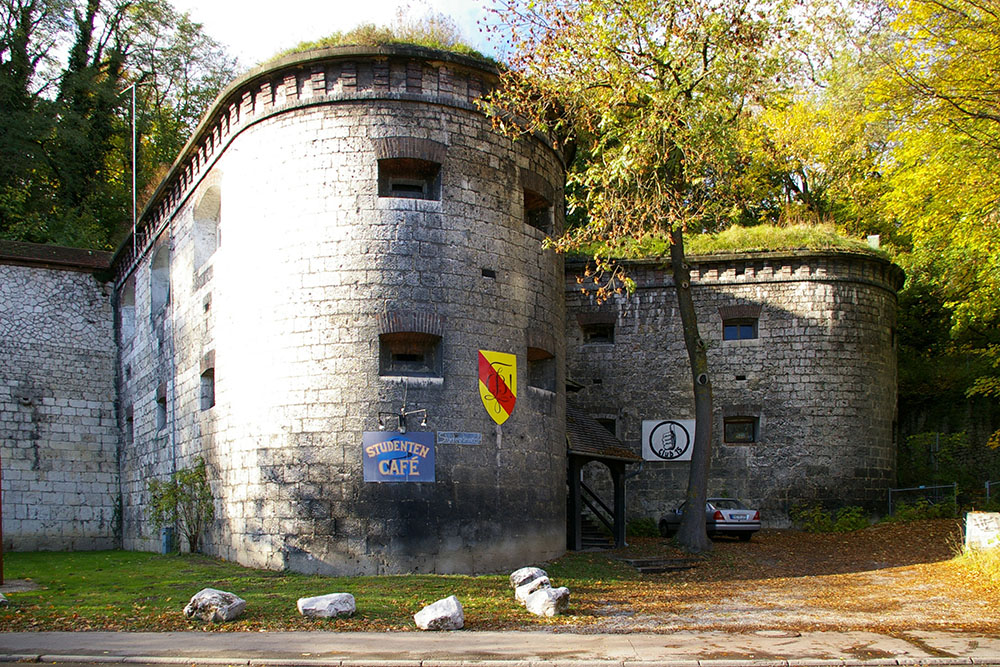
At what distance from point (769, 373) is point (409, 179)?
11587mm

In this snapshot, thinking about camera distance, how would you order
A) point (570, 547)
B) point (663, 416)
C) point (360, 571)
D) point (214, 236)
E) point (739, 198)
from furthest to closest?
point (663, 416)
point (739, 198)
point (214, 236)
point (570, 547)
point (360, 571)

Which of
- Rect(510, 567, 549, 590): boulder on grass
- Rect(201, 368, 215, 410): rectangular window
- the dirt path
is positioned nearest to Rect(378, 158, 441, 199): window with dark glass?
Rect(201, 368, 215, 410): rectangular window

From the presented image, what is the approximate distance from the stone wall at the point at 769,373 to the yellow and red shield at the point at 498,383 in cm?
847

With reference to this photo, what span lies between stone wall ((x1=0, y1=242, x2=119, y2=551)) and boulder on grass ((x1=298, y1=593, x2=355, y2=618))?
1487 cm

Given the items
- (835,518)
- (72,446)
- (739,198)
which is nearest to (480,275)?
(739,198)

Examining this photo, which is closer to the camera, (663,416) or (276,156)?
(276,156)

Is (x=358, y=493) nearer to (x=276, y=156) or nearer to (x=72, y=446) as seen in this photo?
(x=276, y=156)

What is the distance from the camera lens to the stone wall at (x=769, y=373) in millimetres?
21703

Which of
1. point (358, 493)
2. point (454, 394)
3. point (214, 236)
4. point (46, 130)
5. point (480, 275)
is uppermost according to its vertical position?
point (46, 130)

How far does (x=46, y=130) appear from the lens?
30984 millimetres

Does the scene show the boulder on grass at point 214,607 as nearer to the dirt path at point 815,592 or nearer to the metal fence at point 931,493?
the dirt path at point 815,592

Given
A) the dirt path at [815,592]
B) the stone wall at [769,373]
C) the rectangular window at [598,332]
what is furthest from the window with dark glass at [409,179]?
the rectangular window at [598,332]

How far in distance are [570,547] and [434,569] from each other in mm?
4219

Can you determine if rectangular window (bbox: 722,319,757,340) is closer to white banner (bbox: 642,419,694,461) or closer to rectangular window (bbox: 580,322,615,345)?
white banner (bbox: 642,419,694,461)
